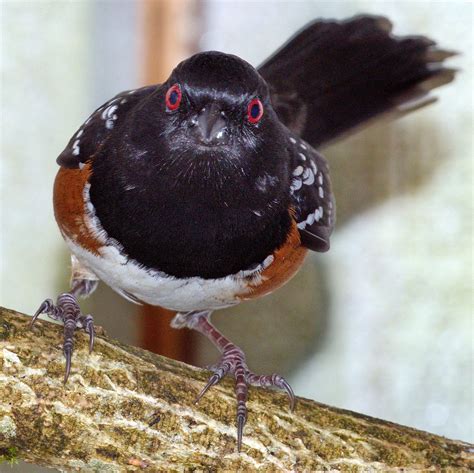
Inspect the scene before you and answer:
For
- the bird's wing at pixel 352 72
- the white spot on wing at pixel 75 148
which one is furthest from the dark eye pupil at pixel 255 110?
the bird's wing at pixel 352 72

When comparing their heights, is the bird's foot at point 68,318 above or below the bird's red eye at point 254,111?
below

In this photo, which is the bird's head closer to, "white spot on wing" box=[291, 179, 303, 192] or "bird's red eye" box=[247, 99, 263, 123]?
"bird's red eye" box=[247, 99, 263, 123]

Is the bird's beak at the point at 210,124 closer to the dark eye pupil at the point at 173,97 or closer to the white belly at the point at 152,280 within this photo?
the dark eye pupil at the point at 173,97

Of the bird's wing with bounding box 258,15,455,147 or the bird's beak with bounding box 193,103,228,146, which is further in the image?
the bird's wing with bounding box 258,15,455,147

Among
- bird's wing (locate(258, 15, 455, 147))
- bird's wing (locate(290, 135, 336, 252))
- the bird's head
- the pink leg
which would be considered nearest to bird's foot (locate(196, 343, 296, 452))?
the pink leg

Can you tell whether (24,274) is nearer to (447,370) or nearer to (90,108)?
(90,108)

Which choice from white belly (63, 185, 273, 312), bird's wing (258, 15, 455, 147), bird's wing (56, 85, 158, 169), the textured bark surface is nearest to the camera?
the textured bark surface
